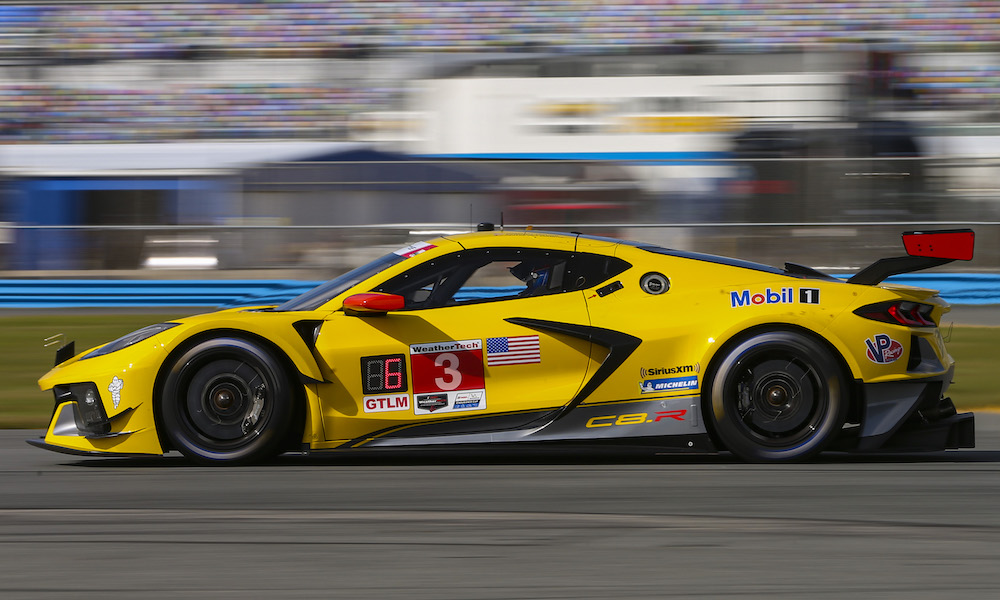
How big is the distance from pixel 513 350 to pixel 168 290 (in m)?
10.3

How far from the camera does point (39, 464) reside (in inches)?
227

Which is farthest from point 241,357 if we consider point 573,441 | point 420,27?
point 420,27

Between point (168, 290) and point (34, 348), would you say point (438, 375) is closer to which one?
point (34, 348)

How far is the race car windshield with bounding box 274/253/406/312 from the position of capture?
18.2ft

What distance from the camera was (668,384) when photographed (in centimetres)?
543

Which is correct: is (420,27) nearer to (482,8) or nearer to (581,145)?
(482,8)

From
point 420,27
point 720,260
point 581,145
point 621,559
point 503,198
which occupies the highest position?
point 420,27

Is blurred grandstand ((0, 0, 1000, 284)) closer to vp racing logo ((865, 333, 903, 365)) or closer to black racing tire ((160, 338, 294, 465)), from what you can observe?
vp racing logo ((865, 333, 903, 365))

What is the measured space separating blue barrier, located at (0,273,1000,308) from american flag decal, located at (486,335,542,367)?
9.06m

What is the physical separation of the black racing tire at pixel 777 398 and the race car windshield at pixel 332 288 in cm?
164

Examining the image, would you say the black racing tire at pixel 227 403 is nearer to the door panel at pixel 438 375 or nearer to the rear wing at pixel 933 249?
the door panel at pixel 438 375

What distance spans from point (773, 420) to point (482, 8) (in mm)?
18083

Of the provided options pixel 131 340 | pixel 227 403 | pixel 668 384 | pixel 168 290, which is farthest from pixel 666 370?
pixel 168 290

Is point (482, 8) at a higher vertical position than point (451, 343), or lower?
higher
